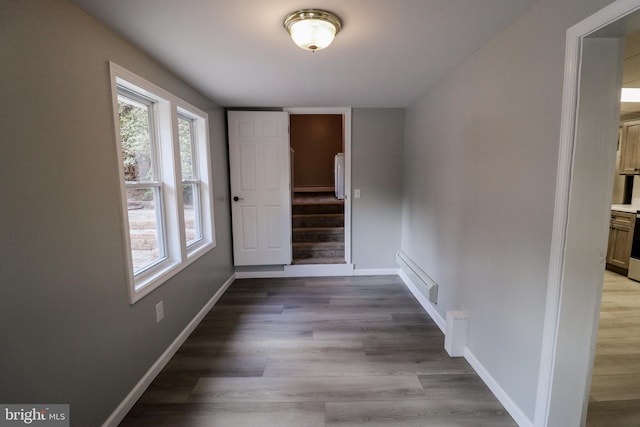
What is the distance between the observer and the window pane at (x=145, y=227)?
1.94 metres

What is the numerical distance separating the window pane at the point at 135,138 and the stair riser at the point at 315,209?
2827 mm

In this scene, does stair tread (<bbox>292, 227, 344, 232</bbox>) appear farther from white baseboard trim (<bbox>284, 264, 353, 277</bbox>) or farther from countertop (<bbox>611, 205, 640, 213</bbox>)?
countertop (<bbox>611, 205, 640, 213</bbox>)

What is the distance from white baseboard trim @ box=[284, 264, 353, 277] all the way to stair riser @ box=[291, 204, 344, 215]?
4.02 feet

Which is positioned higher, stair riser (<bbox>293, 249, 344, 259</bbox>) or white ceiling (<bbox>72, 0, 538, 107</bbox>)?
white ceiling (<bbox>72, 0, 538, 107</bbox>)

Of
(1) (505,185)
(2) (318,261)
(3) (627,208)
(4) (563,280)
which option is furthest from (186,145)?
(3) (627,208)

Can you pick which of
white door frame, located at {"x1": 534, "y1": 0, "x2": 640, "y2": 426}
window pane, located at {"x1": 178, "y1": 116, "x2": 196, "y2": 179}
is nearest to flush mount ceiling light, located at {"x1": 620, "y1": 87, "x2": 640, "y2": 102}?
white door frame, located at {"x1": 534, "y1": 0, "x2": 640, "y2": 426}

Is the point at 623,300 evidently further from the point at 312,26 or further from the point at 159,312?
the point at 159,312

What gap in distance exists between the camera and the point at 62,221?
1268 mm

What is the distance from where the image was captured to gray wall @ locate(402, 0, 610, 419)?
1333 millimetres

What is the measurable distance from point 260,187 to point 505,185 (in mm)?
2750

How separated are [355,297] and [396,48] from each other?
244cm

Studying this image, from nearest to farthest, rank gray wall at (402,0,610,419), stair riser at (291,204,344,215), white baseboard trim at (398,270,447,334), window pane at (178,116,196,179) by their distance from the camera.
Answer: gray wall at (402,0,610,419)
white baseboard trim at (398,270,447,334)
window pane at (178,116,196,179)
stair riser at (291,204,344,215)

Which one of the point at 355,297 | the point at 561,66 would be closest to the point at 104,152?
the point at 561,66

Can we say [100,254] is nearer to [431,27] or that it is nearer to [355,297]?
[431,27]
